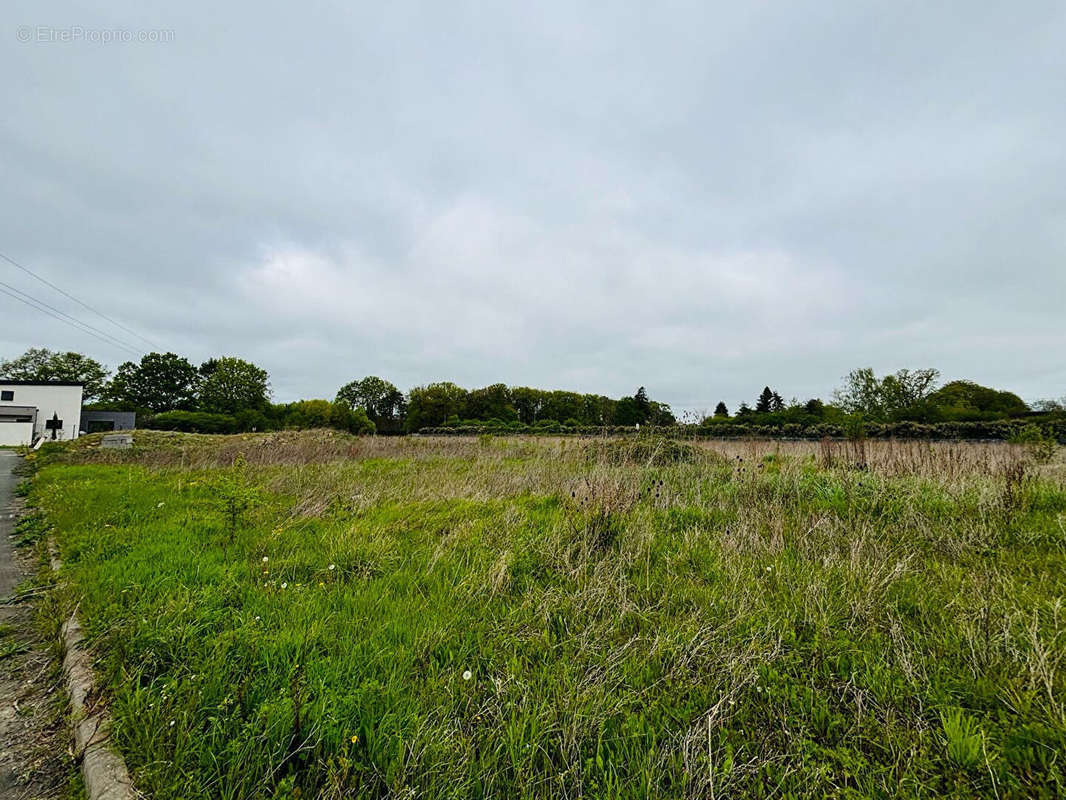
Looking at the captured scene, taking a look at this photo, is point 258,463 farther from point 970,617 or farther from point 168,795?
point 970,617

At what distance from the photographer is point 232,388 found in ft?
201

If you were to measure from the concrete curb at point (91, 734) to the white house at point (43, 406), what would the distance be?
51.1 meters

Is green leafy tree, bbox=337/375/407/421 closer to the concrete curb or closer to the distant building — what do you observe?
the distant building

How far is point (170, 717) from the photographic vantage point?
79.5 inches

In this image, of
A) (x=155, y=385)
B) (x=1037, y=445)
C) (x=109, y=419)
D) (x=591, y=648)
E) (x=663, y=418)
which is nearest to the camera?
(x=591, y=648)

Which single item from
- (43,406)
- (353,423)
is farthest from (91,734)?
(43,406)

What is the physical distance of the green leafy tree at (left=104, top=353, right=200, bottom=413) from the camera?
Answer: 195 feet

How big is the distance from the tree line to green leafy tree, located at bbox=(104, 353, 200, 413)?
0.37 ft

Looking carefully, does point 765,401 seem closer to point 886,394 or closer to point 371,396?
point 886,394

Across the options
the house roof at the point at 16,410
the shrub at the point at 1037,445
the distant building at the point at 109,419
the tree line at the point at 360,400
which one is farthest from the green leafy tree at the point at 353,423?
the shrub at the point at 1037,445

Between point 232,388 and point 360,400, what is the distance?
1807cm

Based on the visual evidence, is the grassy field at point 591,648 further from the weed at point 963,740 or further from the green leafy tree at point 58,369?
the green leafy tree at point 58,369

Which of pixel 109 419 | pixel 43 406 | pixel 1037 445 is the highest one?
pixel 43 406

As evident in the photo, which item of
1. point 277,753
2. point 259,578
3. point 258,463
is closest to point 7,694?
point 259,578
